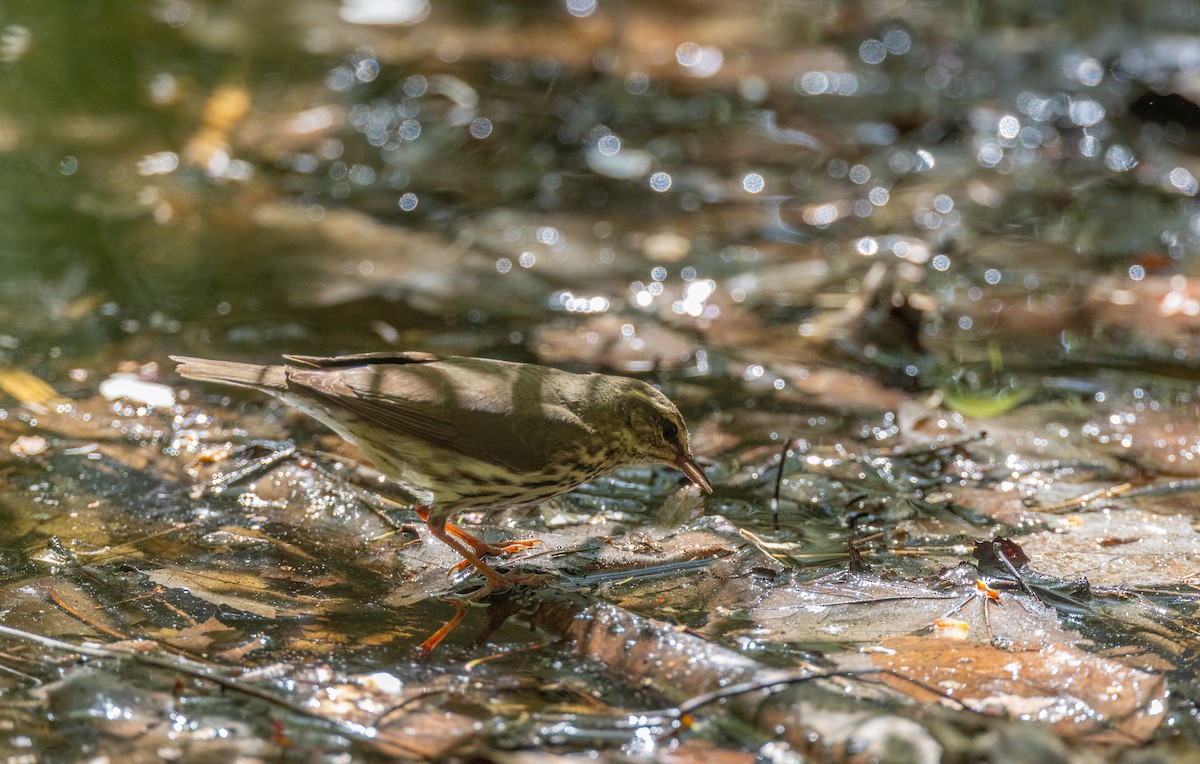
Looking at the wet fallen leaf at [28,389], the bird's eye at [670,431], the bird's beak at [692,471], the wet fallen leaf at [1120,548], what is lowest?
the wet fallen leaf at [1120,548]

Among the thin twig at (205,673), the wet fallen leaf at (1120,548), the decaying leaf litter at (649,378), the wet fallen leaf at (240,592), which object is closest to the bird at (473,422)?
the decaying leaf litter at (649,378)

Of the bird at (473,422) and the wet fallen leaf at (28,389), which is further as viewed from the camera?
the wet fallen leaf at (28,389)

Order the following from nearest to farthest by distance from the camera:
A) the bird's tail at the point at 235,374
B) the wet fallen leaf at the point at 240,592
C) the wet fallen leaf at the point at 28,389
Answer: the wet fallen leaf at the point at 240,592 → the bird's tail at the point at 235,374 → the wet fallen leaf at the point at 28,389

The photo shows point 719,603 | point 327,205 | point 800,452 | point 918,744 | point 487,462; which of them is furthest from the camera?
point 327,205

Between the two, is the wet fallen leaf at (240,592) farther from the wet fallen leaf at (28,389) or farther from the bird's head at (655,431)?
the wet fallen leaf at (28,389)

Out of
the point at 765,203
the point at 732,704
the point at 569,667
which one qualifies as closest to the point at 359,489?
the point at 569,667

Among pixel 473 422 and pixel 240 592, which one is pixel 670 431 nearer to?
pixel 473 422

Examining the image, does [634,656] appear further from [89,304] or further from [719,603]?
[89,304]

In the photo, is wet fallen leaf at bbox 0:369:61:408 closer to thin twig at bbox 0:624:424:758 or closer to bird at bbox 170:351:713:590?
bird at bbox 170:351:713:590

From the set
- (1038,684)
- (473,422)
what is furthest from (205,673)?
(1038,684)
